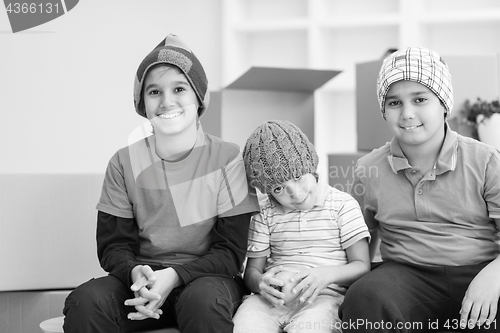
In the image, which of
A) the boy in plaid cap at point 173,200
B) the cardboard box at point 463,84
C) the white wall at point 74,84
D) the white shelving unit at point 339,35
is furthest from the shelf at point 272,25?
the boy in plaid cap at point 173,200

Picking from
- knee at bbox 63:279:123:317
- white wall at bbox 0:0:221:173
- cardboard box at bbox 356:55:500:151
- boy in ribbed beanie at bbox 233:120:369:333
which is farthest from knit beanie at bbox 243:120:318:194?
white wall at bbox 0:0:221:173

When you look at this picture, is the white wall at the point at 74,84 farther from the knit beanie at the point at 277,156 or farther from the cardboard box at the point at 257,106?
the knit beanie at the point at 277,156

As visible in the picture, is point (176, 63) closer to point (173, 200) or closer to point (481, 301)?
point (173, 200)

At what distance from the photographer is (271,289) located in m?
1.04

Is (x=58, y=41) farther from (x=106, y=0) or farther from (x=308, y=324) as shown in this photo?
(x=308, y=324)

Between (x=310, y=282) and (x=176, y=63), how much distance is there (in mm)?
501

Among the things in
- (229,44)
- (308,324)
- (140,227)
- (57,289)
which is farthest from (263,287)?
(229,44)

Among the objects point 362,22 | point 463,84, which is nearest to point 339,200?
point 463,84

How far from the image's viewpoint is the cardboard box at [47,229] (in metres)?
1.29

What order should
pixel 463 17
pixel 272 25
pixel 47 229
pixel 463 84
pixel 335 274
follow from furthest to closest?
pixel 272 25 < pixel 463 17 < pixel 463 84 < pixel 47 229 < pixel 335 274

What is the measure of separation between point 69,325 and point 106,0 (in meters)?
1.80

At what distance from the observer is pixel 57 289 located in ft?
4.32

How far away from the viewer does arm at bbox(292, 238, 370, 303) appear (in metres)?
1.04

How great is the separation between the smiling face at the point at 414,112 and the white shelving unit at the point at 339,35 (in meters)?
1.20
